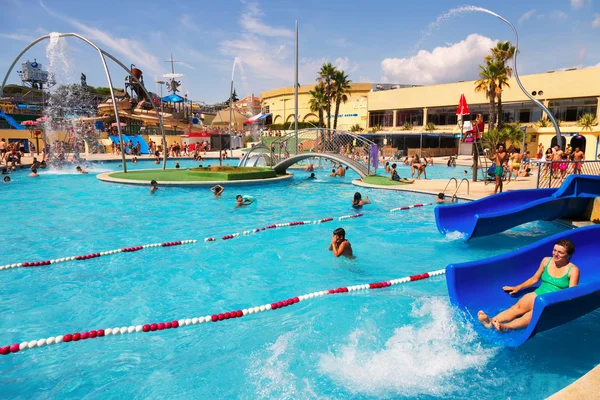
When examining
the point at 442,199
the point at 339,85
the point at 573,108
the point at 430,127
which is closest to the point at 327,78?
the point at 339,85

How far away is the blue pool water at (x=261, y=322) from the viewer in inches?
176

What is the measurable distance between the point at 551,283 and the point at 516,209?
462 centimetres

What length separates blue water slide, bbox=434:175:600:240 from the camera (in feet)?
30.6

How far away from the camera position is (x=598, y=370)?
310 cm

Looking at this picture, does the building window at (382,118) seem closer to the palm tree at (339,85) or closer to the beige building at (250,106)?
the palm tree at (339,85)

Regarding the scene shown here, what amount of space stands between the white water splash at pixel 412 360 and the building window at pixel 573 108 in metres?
39.6

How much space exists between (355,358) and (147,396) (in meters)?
2.40

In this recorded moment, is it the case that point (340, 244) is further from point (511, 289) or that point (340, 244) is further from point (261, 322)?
point (511, 289)

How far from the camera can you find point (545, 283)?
17.8 feet

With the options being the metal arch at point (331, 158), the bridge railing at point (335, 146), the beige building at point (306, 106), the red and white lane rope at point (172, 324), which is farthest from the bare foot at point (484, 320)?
the beige building at point (306, 106)

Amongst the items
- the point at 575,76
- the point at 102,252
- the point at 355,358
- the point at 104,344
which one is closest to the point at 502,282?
the point at 355,358

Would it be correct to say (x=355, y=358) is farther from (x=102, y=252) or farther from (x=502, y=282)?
(x=102, y=252)

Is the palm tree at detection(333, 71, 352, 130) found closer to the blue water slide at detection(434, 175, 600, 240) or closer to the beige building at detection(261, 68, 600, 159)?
the beige building at detection(261, 68, 600, 159)

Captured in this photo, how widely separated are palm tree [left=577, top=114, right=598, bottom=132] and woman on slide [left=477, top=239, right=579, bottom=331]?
116 ft
